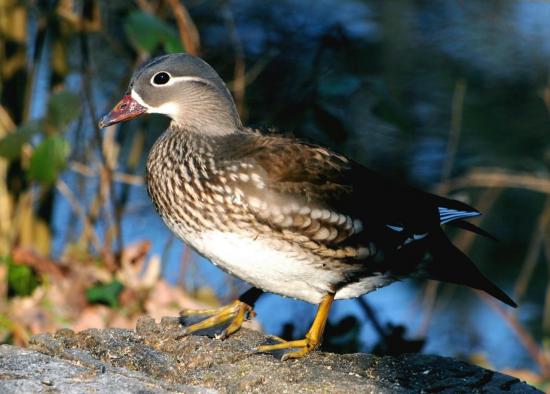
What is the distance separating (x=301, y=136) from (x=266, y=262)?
561mm

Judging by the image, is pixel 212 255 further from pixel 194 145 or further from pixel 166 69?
pixel 166 69

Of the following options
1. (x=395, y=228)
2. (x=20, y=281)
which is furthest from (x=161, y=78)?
(x=20, y=281)

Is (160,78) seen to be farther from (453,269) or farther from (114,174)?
(114,174)

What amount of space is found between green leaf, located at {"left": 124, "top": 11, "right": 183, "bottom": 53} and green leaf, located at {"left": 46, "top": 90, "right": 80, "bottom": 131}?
383 mm

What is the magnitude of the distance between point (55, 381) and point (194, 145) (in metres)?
1.15

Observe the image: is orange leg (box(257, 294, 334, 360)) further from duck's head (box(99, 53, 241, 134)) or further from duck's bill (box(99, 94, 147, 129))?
duck's bill (box(99, 94, 147, 129))

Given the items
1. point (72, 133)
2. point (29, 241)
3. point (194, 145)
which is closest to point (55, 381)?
point (194, 145)

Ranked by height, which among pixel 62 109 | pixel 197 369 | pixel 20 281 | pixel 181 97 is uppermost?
pixel 181 97

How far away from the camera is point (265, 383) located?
297 centimetres

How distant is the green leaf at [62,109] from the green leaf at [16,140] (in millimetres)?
87

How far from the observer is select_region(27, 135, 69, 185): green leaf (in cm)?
449

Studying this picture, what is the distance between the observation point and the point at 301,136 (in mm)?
3760

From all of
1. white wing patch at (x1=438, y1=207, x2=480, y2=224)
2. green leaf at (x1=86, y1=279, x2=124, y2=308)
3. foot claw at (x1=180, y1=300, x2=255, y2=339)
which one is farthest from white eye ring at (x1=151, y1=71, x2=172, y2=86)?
green leaf at (x1=86, y1=279, x2=124, y2=308)

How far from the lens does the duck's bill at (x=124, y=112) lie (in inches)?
145
